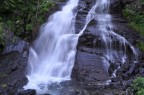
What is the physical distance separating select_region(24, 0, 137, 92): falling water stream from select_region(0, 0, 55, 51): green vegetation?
2.33 feet

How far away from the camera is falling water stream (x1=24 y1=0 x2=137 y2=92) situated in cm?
1756

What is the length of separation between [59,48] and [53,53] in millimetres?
500

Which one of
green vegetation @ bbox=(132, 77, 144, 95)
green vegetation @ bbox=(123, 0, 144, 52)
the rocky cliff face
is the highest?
green vegetation @ bbox=(123, 0, 144, 52)

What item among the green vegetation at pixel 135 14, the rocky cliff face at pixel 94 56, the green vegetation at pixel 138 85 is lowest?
the green vegetation at pixel 138 85

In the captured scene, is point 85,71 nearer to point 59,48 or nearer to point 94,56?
point 94,56

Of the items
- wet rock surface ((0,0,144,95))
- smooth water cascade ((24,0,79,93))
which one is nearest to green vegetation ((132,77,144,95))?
wet rock surface ((0,0,144,95))

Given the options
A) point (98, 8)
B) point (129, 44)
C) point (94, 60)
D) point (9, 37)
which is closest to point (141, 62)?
point (129, 44)

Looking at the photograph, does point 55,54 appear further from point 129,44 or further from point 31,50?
point 129,44

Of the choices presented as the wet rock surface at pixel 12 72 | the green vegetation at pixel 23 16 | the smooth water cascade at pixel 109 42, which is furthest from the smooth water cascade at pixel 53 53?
the smooth water cascade at pixel 109 42

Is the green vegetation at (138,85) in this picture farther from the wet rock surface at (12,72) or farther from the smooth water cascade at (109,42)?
the wet rock surface at (12,72)

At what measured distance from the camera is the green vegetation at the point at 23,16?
2056 centimetres

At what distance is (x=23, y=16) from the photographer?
70.7 ft

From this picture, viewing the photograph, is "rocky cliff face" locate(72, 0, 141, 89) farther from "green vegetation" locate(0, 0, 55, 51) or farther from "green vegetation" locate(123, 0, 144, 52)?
"green vegetation" locate(0, 0, 55, 51)

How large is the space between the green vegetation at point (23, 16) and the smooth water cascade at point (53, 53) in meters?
0.71
